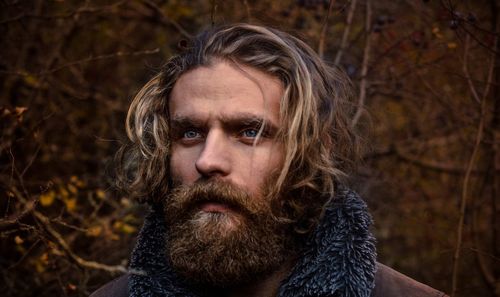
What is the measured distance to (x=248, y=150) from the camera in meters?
2.58

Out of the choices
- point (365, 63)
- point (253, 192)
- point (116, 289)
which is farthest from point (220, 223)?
point (365, 63)

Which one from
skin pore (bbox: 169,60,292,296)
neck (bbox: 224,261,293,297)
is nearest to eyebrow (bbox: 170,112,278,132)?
skin pore (bbox: 169,60,292,296)

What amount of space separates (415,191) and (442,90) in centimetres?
121

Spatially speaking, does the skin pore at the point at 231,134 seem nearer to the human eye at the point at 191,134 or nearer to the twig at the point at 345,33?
the human eye at the point at 191,134

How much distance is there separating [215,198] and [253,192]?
17 centimetres

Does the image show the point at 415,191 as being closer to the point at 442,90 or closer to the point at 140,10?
the point at 442,90

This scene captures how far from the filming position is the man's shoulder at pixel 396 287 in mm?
2617

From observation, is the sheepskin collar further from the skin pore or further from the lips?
the lips

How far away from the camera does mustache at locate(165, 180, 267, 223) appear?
2.50 m

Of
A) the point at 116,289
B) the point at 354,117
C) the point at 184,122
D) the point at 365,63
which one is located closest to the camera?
the point at 184,122

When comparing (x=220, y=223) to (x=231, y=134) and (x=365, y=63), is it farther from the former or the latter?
(x=365, y=63)

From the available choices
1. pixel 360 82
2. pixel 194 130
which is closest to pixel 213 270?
pixel 194 130

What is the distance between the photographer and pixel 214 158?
251 centimetres

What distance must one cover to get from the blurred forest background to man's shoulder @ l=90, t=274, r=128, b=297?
12cm
